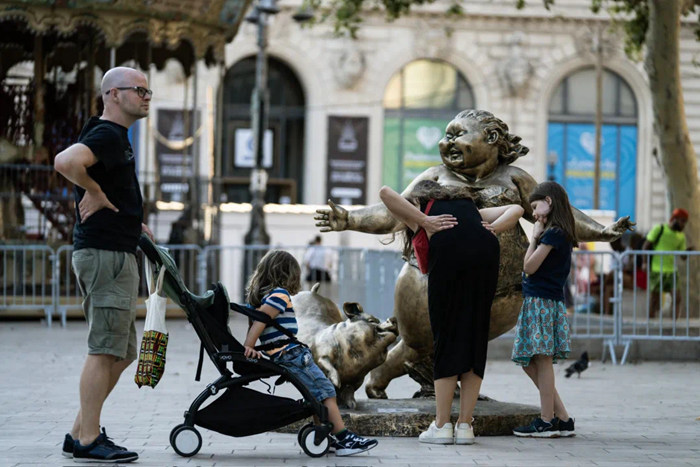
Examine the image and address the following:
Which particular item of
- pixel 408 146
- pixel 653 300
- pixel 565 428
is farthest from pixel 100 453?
pixel 408 146

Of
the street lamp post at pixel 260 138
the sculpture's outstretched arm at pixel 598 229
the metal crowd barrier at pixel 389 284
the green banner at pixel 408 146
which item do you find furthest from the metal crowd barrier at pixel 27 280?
the green banner at pixel 408 146

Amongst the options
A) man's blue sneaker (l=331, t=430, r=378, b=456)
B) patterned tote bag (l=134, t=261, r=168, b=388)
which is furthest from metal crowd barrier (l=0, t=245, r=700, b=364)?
A: patterned tote bag (l=134, t=261, r=168, b=388)

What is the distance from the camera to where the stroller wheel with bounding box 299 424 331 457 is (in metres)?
6.66

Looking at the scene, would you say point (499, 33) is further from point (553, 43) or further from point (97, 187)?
point (97, 187)

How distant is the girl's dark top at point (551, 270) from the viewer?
7594 millimetres

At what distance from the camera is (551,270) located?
7.64 metres

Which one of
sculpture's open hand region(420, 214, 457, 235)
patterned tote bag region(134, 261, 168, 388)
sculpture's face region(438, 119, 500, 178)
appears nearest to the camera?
patterned tote bag region(134, 261, 168, 388)

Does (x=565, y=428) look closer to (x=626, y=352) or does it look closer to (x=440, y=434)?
(x=440, y=434)

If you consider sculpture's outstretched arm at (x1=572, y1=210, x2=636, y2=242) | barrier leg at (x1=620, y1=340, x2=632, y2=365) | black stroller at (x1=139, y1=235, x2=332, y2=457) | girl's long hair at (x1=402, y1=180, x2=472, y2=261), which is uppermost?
girl's long hair at (x1=402, y1=180, x2=472, y2=261)

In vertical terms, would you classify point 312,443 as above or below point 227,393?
below

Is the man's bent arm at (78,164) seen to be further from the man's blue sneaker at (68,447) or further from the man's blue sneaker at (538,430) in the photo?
the man's blue sneaker at (538,430)

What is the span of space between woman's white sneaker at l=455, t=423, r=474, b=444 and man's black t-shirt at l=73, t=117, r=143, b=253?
6.68 feet

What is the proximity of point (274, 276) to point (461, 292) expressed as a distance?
1.01 metres

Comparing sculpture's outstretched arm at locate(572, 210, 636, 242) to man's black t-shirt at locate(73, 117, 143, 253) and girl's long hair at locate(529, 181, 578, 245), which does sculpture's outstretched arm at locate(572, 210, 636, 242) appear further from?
man's black t-shirt at locate(73, 117, 143, 253)
